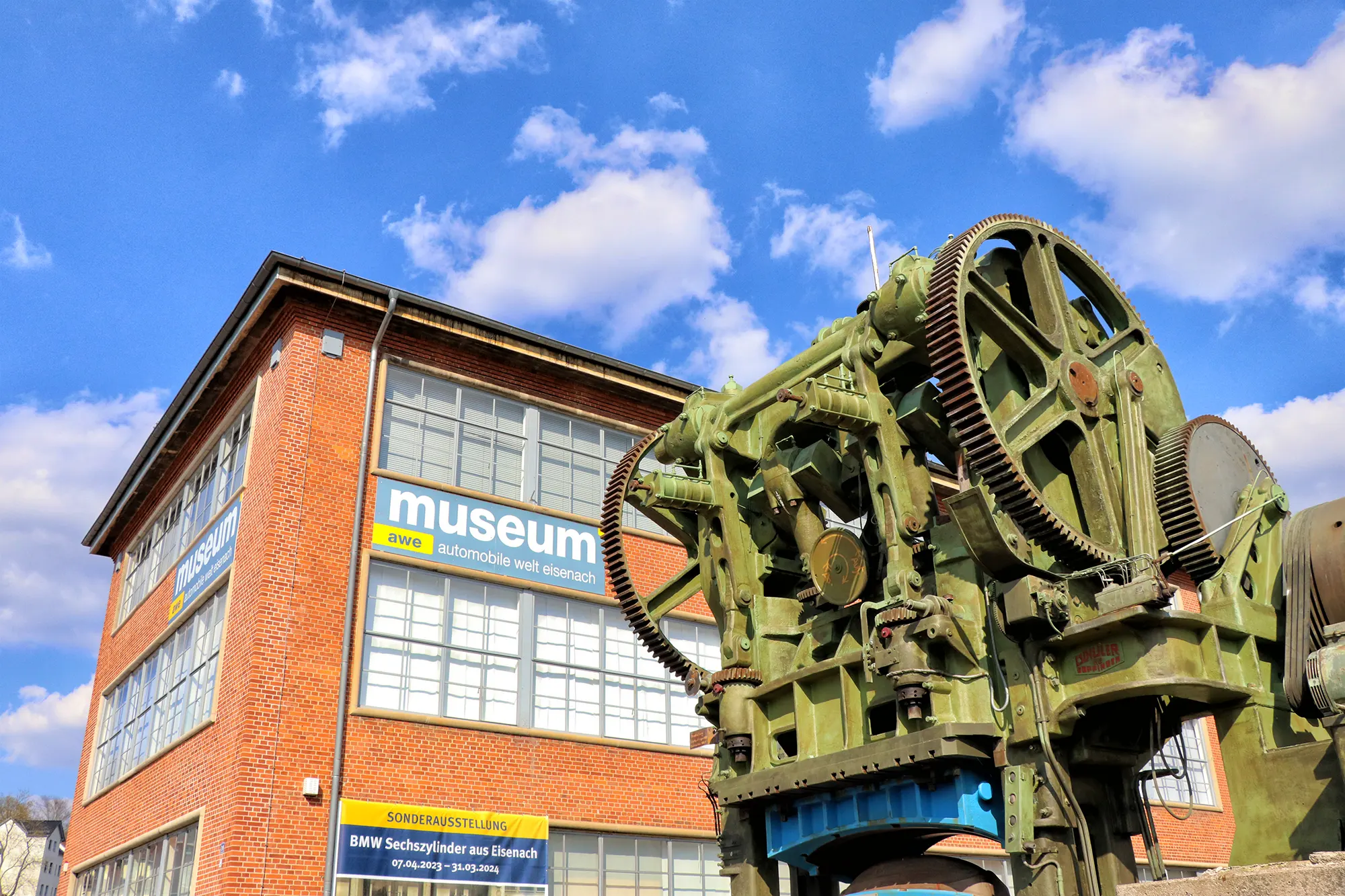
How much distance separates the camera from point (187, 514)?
21281mm

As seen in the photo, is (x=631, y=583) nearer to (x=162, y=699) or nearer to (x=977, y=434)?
(x=977, y=434)

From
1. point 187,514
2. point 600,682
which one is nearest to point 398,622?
point 600,682

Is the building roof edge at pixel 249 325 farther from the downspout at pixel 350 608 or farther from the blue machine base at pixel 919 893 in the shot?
the blue machine base at pixel 919 893

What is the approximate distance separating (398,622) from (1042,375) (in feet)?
36.1

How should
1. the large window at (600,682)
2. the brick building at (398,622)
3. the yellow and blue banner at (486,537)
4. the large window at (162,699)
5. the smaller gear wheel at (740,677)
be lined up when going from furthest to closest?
the large window at (162,699)
the large window at (600,682)
the yellow and blue banner at (486,537)
the brick building at (398,622)
the smaller gear wheel at (740,677)

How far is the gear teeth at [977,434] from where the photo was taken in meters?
6.65

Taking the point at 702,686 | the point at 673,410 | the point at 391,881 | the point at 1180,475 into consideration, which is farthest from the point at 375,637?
the point at 1180,475

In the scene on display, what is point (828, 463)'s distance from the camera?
29.3ft

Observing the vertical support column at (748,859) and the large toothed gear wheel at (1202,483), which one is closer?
the large toothed gear wheel at (1202,483)

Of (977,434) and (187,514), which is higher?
(187,514)

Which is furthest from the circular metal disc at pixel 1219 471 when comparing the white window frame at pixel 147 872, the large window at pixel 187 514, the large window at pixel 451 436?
the large window at pixel 187 514

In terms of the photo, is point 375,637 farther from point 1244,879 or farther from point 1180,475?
point 1244,879

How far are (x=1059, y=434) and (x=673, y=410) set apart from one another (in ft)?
43.1

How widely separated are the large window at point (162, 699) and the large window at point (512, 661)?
9.17 ft
